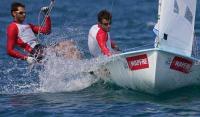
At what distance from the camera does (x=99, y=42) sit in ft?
44.9

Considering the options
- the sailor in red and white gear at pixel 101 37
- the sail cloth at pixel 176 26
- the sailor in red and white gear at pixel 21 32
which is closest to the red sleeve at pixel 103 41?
the sailor in red and white gear at pixel 101 37

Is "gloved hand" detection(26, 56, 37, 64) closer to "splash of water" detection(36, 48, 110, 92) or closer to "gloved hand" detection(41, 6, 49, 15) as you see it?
"splash of water" detection(36, 48, 110, 92)

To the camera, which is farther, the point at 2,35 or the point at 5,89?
the point at 2,35

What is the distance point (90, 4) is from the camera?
25141mm

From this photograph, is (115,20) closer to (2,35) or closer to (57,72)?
(2,35)

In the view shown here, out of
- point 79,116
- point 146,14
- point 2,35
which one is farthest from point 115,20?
point 79,116

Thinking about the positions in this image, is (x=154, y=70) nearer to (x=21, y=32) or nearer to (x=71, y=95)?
(x=71, y=95)

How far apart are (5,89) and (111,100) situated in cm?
221

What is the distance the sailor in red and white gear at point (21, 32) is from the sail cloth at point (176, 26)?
86.2 inches

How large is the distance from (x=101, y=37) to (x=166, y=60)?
130 cm

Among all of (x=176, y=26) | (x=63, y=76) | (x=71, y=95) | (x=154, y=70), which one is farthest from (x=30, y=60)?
(x=176, y=26)

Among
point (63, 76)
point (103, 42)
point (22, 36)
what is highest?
point (22, 36)

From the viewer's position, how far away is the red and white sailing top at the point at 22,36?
45.6 ft

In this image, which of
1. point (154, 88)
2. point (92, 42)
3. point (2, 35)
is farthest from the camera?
point (2, 35)
